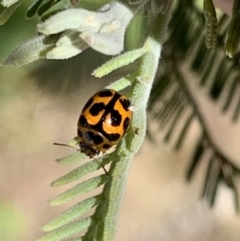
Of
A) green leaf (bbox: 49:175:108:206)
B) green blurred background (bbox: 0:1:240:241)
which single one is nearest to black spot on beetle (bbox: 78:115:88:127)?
green leaf (bbox: 49:175:108:206)

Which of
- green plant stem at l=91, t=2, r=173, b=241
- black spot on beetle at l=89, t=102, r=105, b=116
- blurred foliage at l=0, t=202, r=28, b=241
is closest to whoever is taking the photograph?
green plant stem at l=91, t=2, r=173, b=241

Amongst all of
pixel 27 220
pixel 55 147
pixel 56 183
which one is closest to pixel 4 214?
pixel 27 220

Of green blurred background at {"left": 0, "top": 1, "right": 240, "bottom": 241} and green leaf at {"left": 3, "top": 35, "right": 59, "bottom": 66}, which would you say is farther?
green blurred background at {"left": 0, "top": 1, "right": 240, "bottom": 241}

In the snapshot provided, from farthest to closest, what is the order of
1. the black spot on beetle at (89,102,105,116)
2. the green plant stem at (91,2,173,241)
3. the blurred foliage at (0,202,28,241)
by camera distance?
the blurred foliage at (0,202,28,241)
the black spot on beetle at (89,102,105,116)
the green plant stem at (91,2,173,241)

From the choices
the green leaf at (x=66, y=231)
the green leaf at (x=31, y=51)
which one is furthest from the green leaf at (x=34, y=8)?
the green leaf at (x=66, y=231)

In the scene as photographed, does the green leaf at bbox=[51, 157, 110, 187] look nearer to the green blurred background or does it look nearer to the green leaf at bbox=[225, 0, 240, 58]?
the green leaf at bbox=[225, 0, 240, 58]

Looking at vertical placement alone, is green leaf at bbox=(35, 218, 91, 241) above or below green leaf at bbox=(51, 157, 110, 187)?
below

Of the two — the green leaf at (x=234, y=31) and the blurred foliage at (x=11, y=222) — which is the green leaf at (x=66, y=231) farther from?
the blurred foliage at (x=11, y=222)

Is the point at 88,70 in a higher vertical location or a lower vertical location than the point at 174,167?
higher

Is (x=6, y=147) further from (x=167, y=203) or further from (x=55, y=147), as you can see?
(x=167, y=203)
